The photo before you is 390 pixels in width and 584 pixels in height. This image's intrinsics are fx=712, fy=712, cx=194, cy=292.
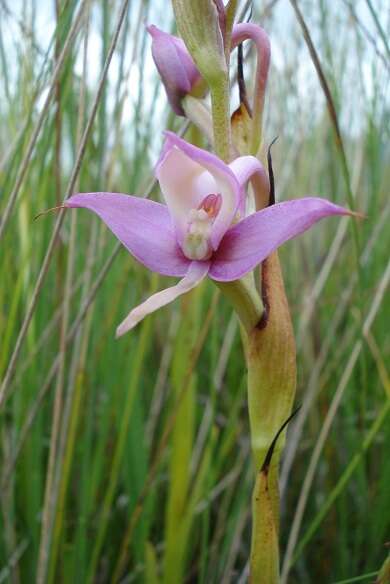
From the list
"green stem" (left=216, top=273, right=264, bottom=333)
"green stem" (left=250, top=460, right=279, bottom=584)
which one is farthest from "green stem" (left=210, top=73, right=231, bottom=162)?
"green stem" (left=250, top=460, right=279, bottom=584)

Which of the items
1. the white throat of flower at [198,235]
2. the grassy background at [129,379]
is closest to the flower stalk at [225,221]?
the white throat of flower at [198,235]

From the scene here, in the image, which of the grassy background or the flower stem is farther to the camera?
the grassy background

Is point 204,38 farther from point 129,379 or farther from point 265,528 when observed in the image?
point 129,379

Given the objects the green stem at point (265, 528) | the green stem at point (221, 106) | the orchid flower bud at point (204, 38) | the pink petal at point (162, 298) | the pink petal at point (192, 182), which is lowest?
the green stem at point (265, 528)

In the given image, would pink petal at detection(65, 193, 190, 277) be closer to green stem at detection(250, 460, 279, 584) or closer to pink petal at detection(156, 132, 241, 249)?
pink petal at detection(156, 132, 241, 249)

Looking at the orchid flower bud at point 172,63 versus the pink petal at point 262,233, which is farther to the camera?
the orchid flower bud at point 172,63

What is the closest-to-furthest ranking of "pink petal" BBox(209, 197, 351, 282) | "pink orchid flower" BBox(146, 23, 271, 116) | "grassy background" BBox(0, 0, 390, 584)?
"pink petal" BBox(209, 197, 351, 282)
"pink orchid flower" BBox(146, 23, 271, 116)
"grassy background" BBox(0, 0, 390, 584)

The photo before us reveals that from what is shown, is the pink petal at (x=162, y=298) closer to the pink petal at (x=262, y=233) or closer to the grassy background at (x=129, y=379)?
the pink petal at (x=262, y=233)
